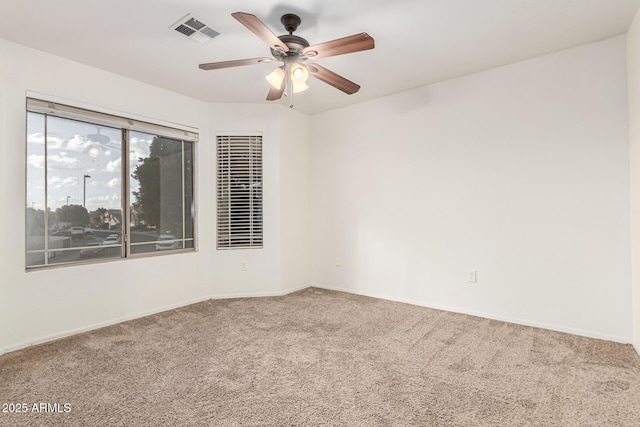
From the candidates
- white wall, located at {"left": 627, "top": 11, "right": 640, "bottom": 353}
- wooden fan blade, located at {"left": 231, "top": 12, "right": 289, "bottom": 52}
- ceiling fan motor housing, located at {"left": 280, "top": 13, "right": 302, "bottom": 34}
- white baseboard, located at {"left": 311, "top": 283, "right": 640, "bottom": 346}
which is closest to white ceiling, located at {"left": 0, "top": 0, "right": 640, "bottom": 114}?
ceiling fan motor housing, located at {"left": 280, "top": 13, "right": 302, "bottom": 34}

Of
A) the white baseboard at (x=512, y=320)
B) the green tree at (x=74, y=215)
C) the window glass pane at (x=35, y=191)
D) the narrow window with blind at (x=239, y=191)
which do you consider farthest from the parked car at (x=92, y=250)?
the white baseboard at (x=512, y=320)

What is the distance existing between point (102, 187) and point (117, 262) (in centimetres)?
81

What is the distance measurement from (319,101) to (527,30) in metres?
2.43

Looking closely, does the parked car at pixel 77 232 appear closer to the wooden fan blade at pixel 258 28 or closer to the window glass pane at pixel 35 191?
the window glass pane at pixel 35 191

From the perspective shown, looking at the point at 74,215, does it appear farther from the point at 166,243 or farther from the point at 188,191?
the point at 188,191

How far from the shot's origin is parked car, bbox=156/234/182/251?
4.00 m

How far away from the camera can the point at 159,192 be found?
4.02 metres

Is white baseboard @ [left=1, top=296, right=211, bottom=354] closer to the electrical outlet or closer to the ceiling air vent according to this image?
the ceiling air vent

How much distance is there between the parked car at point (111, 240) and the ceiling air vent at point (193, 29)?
2.21m

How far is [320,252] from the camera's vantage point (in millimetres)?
4973

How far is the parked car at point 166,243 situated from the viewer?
13.1ft

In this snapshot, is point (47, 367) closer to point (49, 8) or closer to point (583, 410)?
point (49, 8)

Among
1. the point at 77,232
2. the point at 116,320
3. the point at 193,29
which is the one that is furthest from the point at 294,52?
the point at 116,320

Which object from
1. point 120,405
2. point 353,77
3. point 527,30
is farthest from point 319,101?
point 120,405
